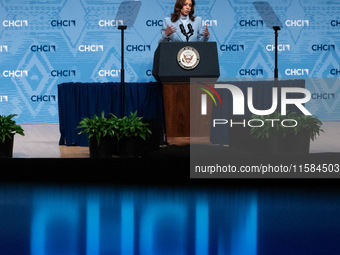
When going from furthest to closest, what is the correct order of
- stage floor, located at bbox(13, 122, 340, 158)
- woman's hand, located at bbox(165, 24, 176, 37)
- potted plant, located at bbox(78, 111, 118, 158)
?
stage floor, located at bbox(13, 122, 340, 158) < woman's hand, located at bbox(165, 24, 176, 37) < potted plant, located at bbox(78, 111, 118, 158)

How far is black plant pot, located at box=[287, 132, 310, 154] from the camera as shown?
336 cm

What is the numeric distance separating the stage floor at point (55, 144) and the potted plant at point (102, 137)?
0.86ft

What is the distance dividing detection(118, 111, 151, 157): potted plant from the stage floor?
0.43 meters

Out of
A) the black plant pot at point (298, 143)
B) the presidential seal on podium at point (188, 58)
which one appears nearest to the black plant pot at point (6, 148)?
the presidential seal on podium at point (188, 58)

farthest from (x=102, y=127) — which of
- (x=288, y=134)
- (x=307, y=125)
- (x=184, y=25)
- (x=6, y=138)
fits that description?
(x=307, y=125)

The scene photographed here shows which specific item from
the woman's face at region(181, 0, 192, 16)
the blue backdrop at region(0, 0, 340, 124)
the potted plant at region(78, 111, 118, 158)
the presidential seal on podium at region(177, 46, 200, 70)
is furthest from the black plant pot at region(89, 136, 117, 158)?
the blue backdrop at region(0, 0, 340, 124)

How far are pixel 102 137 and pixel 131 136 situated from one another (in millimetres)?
214

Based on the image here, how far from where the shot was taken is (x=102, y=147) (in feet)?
11.4

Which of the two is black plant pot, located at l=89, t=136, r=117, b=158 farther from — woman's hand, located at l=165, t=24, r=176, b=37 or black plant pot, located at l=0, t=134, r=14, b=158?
woman's hand, located at l=165, t=24, r=176, b=37

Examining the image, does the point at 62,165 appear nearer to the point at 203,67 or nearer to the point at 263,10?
the point at 203,67

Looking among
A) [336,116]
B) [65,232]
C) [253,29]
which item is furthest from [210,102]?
[336,116]

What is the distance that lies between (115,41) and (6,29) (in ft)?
4.79

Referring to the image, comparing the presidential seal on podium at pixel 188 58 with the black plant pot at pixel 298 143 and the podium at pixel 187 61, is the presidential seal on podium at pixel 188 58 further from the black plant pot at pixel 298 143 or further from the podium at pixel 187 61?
the black plant pot at pixel 298 143

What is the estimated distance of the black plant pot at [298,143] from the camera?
11.0 ft
